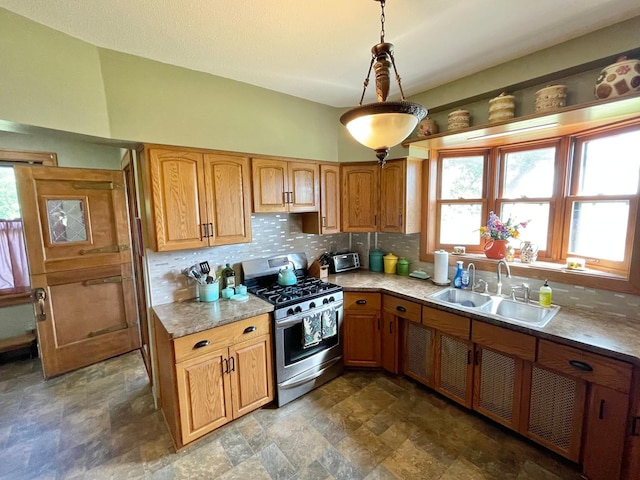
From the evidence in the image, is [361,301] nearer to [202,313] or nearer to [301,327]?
[301,327]

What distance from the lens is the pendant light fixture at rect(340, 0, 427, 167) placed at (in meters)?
1.15

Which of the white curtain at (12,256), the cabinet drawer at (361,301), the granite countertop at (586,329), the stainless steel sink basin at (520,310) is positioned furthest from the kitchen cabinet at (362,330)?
the white curtain at (12,256)

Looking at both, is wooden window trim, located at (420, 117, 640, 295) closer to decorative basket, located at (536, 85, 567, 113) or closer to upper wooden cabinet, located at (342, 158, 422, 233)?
upper wooden cabinet, located at (342, 158, 422, 233)

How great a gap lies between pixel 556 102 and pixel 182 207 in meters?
2.74

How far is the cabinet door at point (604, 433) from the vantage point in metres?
1.51

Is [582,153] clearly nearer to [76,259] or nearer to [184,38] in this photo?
[184,38]

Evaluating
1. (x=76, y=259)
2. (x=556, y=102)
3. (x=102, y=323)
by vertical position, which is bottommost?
(x=102, y=323)

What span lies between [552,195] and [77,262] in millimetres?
4609

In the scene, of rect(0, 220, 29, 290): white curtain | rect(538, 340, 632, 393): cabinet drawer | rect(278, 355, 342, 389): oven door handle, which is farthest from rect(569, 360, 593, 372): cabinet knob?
rect(0, 220, 29, 290): white curtain

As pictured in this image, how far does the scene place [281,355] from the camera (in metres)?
2.29

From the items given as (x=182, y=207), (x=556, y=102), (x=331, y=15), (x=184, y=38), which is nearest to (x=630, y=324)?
(x=556, y=102)

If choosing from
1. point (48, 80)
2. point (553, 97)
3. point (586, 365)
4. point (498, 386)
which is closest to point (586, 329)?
point (586, 365)

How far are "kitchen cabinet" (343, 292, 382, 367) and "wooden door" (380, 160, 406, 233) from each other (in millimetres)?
764

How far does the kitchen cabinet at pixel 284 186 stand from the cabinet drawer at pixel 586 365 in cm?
214
